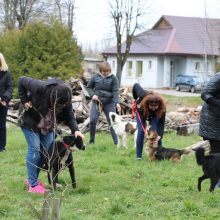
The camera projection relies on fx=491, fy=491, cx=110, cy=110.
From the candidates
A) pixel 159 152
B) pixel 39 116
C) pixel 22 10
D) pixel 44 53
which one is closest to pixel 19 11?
pixel 22 10

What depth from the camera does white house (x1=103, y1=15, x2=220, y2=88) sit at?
157 feet

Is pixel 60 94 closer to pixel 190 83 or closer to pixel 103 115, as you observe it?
pixel 103 115

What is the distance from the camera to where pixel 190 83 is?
41.3m

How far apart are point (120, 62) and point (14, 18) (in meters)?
10.4

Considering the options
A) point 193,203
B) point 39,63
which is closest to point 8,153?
point 193,203

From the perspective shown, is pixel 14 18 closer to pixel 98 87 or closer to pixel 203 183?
pixel 98 87

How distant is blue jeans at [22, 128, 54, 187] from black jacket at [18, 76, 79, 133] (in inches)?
5.4

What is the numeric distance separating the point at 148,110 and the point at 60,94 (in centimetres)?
328

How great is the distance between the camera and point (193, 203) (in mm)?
6059

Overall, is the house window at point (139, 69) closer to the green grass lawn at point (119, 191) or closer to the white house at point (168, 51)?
the white house at point (168, 51)

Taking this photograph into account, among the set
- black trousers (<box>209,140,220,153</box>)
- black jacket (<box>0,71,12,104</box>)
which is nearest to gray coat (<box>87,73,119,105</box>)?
black jacket (<box>0,71,12,104</box>)

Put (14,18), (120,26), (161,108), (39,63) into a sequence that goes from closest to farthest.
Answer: (161,108), (39,63), (14,18), (120,26)

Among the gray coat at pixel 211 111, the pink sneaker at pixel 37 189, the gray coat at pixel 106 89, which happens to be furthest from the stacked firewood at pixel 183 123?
the pink sneaker at pixel 37 189

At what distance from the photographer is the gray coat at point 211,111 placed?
22.5 feet
